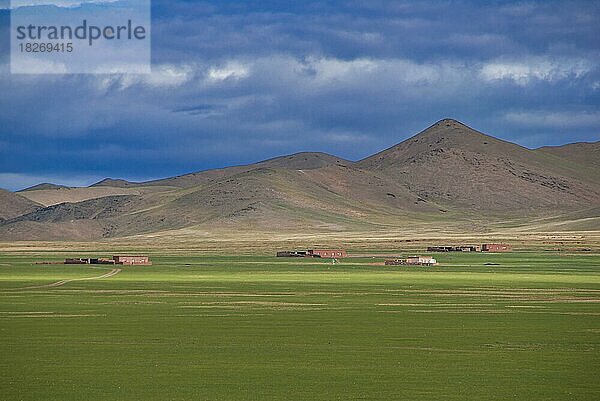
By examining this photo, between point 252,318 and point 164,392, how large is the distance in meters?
17.4

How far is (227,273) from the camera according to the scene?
79312mm

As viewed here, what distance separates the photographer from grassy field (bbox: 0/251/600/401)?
24.9 m

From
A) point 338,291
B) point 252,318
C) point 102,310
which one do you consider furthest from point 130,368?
point 338,291

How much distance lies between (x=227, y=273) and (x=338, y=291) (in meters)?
21.7

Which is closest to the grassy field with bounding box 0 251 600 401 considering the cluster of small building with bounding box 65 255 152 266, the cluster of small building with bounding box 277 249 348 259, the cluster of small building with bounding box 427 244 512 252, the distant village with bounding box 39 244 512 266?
the distant village with bounding box 39 244 512 266

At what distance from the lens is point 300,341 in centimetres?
3384

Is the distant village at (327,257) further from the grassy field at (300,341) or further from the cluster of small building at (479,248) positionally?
the grassy field at (300,341)

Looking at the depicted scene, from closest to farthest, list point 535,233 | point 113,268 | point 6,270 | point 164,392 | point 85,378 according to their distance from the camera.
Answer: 1. point 164,392
2. point 85,378
3. point 6,270
4. point 113,268
5. point 535,233

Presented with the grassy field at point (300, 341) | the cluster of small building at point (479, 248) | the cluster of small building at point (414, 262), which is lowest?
the grassy field at point (300, 341)

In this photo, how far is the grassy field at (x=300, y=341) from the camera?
2491cm

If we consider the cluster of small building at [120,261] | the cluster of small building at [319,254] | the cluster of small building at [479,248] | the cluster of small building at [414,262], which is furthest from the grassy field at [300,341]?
the cluster of small building at [479,248]

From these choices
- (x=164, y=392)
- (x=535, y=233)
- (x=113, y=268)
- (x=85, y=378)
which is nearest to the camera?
(x=164, y=392)

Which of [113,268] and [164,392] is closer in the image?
[164,392]

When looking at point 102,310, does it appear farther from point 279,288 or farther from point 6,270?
point 6,270
